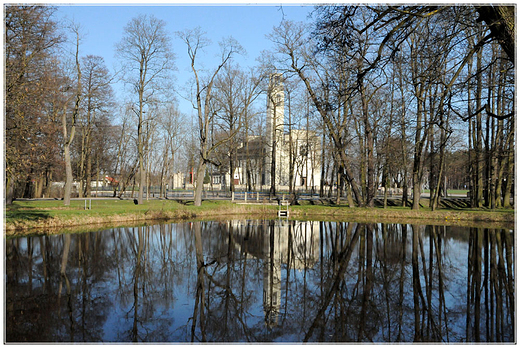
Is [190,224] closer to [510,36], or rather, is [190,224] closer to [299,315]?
[299,315]

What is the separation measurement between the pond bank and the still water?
10.3ft

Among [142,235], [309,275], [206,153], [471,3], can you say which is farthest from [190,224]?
[471,3]

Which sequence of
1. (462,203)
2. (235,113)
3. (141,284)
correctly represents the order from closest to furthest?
1. (141,284)
2. (462,203)
3. (235,113)

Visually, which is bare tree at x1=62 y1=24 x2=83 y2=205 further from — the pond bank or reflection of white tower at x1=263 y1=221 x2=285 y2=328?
reflection of white tower at x1=263 y1=221 x2=285 y2=328

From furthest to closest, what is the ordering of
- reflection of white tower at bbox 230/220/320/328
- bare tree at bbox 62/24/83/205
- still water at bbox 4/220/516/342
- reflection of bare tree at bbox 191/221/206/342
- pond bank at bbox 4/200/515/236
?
1. bare tree at bbox 62/24/83/205
2. pond bank at bbox 4/200/515/236
3. reflection of white tower at bbox 230/220/320/328
4. reflection of bare tree at bbox 191/221/206/342
5. still water at bbox 4/220/516/342

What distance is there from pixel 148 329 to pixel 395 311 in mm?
4079

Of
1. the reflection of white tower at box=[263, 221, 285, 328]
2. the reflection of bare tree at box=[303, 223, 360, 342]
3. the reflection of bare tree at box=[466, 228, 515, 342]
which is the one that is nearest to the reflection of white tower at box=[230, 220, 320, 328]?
the reflection of white tower at box=[263, 221, 285, 328]

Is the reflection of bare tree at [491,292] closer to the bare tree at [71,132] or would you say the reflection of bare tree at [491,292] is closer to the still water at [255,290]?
the still water at [255,290]

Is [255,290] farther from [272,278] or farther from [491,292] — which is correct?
[491,292]

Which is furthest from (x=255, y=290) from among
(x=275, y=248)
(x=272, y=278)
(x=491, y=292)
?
(x=275, y=248)

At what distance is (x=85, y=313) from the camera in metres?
7.52

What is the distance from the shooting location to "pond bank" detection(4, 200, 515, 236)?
18981 mm

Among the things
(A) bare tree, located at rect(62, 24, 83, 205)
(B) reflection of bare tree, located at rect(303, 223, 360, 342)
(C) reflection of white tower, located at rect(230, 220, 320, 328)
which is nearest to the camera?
(B) reflection of bare tree, located at rect(303, 223, 360, 342)

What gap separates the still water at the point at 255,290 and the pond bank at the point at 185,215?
3.13 m
